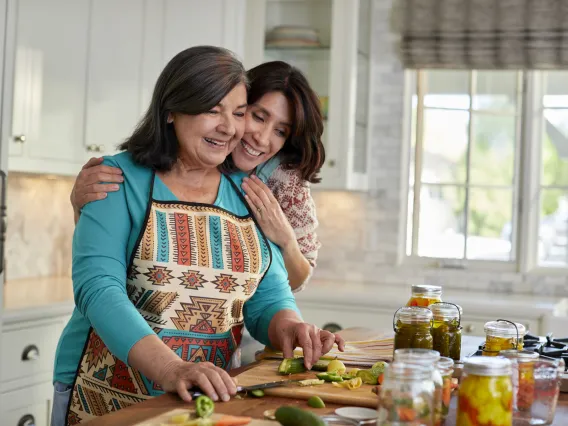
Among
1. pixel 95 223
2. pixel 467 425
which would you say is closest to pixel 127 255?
pixel 95 223

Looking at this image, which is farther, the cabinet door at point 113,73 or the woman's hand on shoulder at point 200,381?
the cabinet door at point 113,73

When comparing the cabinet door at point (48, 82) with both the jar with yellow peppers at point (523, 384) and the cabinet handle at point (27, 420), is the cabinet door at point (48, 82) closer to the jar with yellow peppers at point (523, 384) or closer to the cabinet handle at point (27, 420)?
the cabinet handle at point (27, 420)

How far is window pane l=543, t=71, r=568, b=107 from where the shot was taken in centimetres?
477

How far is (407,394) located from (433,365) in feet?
0.33

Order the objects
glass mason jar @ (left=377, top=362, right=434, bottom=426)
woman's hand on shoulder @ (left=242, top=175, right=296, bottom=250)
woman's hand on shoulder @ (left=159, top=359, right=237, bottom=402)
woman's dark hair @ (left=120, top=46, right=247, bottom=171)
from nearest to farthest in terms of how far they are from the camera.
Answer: glass mason jar @ (left=377, top=362, right=434, bottom=426)
woman's hand on shoulder @ (left=159, top=359, right=237, bottom=402)
woman's dark hair @ (left=120, top=46, right=247, bottom=171)
woman's hand on shoulder @ (left=242, top=175, right=296, bottom=250)


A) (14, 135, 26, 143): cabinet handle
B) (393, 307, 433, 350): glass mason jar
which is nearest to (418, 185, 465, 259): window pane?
(14, 135, 26, 143): cabinet handle

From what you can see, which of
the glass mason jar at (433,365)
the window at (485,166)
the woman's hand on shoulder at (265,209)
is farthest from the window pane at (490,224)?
the glass mason jar at (433,365)

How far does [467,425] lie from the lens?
1.30 m

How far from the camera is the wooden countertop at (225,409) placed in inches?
56.0

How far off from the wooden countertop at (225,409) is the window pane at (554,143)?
132 inches

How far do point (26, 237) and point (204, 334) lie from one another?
Result: 257 centimetres

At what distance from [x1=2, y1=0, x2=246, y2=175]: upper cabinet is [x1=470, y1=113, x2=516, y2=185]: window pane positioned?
4.81 ft

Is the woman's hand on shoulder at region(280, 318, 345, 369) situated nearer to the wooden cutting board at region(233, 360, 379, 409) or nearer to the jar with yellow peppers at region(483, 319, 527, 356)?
the wooden cutting board at region(233, 360, 379, 409)

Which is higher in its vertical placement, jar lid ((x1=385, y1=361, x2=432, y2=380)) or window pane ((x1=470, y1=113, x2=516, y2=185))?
window pane ((x1=470, y1=113, x2=516, y2=185))
